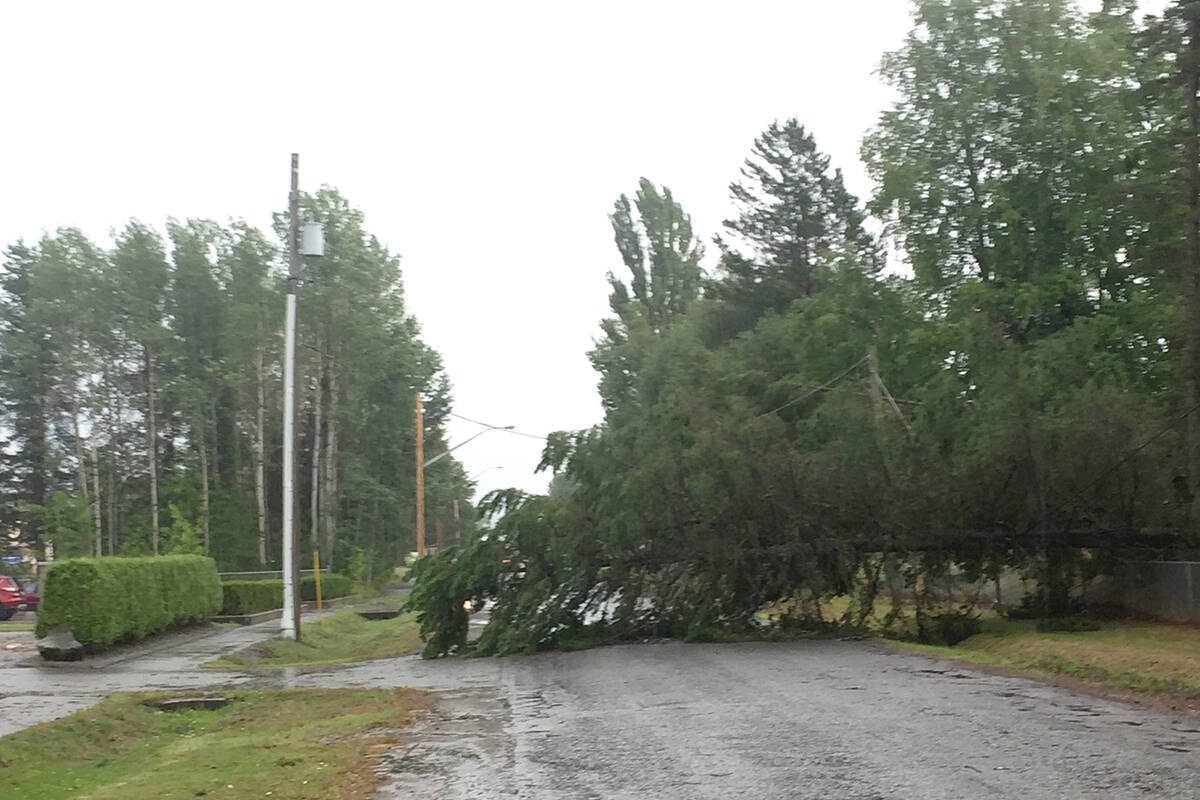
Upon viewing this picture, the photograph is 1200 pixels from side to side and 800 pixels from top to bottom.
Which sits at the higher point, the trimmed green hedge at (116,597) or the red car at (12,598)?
the trimmed green hedge at (116,597)

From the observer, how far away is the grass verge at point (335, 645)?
22641mm

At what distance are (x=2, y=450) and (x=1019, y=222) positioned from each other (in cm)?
5613

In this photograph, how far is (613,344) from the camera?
65.8m

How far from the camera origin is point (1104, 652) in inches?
622

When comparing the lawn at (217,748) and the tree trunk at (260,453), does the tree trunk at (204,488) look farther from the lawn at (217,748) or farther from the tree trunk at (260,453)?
the lawn at (217,748)

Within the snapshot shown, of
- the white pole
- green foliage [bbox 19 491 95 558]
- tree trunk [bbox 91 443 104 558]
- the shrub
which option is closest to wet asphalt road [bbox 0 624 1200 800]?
the shrub

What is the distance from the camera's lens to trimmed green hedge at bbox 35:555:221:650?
832 inches

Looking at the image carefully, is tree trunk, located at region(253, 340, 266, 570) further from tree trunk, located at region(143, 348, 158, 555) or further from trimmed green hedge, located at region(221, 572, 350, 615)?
trimmed green hedge, located at region(221, 572, 350, 615)

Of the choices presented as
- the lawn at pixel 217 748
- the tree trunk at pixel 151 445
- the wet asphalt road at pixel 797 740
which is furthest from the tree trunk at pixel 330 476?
the wet asphalt road at pixel 797 740

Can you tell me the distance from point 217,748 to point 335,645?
1883 cm

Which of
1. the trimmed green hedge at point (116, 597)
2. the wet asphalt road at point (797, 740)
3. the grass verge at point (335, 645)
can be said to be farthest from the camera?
the grass verge at point (335, 645)

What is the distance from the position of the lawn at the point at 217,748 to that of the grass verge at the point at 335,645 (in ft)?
22.2

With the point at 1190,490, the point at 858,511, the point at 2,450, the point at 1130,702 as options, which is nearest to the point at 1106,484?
the point at 1190,490

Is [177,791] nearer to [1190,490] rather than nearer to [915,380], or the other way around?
[1190,490]
